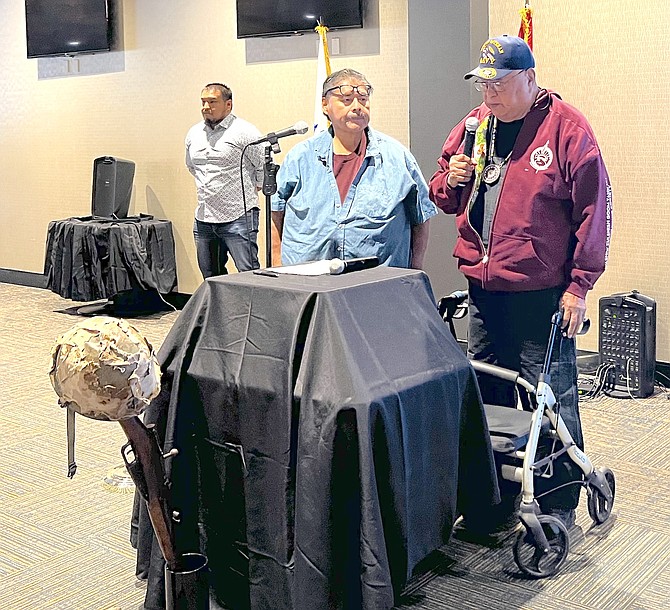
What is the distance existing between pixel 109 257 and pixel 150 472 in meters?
4.88

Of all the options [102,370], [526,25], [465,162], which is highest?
[526,25]

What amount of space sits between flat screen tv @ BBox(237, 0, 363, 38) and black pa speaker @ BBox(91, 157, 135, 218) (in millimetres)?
1415

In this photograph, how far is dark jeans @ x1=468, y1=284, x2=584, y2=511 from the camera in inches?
111

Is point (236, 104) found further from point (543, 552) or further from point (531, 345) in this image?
point (543, 552)

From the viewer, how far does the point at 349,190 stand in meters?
3.10

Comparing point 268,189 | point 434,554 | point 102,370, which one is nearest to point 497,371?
point 434,554

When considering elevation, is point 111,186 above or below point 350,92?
below

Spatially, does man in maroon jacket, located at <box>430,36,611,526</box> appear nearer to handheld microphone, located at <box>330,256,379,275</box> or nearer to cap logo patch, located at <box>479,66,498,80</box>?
cap logo patch, located at <box>479,66,498,80</box>

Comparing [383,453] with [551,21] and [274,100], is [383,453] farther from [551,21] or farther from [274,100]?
[274,100]

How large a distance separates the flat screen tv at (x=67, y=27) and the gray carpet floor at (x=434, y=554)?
3.95 m

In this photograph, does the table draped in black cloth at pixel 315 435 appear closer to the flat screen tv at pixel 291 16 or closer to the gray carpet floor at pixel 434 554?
the gray carpet floor at pixel 434 554

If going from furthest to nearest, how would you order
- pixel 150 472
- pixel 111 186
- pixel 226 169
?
pixel 111 186 → pixel 226 169 → pixel 150 472

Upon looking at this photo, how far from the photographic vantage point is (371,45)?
18.9 ft

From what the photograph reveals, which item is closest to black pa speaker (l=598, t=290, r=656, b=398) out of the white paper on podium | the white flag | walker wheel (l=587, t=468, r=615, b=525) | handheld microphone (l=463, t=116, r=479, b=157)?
walker wheel (l=587, t=468, r=615, b=525)
